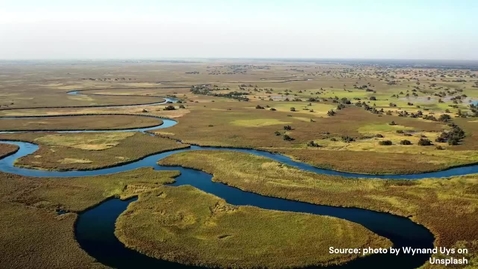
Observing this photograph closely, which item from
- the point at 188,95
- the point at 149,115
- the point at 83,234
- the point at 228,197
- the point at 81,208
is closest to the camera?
the point at 83,234

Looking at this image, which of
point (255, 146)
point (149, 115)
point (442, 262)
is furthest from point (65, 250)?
point (149, 115)

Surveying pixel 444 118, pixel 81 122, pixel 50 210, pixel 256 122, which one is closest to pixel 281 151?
pixel 256 122

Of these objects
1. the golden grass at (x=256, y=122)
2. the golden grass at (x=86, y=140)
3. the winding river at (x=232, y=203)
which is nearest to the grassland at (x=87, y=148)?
the golden grass at (x=86, y=140)

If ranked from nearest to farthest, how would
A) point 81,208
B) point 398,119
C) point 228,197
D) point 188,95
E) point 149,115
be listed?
point 81,208
point 228,197
point 398,119
point 149,115
point 188,95

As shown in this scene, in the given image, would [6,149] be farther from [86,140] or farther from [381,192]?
[381,192]

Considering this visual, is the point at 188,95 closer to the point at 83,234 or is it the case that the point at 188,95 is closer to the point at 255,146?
the point at 255,146

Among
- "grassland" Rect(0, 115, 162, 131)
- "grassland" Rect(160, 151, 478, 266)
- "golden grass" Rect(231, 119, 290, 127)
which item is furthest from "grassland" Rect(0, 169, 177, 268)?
"golden grass" Rect(231, 119, 290, 127)
